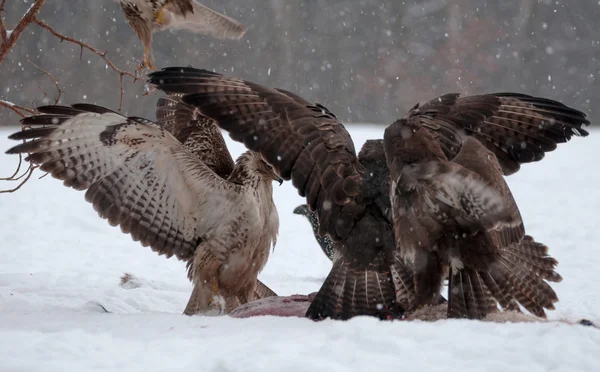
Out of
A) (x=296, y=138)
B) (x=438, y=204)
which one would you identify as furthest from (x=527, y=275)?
(x=296, y=138)

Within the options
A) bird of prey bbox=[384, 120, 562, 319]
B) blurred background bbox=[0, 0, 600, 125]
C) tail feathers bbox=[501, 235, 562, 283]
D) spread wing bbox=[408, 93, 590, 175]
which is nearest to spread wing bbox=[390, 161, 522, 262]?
bird of prey bbox=[384, 120, 562, 319]

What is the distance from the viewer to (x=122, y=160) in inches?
174

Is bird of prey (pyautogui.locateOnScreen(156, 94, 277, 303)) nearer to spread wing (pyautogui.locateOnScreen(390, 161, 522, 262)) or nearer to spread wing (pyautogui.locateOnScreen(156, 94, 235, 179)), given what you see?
spread wing (pyautogui.locateOnScreen(156, 94, 235, 179))

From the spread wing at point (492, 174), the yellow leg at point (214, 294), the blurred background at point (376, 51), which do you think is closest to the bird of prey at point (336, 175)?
the spread wing at point (492, 174)

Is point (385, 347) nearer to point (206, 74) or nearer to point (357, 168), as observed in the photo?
point (357, 168)

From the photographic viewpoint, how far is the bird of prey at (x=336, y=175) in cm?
375

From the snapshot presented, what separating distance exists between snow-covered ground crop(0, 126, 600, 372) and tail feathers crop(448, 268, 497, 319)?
0.51 m

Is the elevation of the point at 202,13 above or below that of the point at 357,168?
above

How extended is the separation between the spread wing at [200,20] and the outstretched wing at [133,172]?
0.79 meters

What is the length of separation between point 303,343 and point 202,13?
2.87 m

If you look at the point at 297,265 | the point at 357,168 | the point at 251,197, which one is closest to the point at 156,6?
the point at 251,197

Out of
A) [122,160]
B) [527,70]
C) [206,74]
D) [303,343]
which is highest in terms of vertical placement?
[527,70]

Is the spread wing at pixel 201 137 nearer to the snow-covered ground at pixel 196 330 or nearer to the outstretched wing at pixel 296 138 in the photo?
the outstretched wing at pixel 296 138

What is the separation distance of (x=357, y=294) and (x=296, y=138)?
973 millimetres
